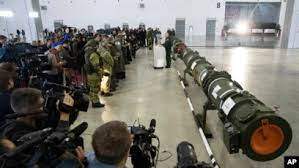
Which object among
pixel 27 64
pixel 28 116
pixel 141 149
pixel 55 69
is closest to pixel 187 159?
pixel 141 149

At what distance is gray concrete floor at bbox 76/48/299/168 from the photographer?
12.8 ft

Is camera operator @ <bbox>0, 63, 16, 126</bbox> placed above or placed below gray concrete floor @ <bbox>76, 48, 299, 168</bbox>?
above

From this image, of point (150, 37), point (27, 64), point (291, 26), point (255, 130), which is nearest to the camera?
point (255, 130)

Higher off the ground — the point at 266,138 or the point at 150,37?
the point at 150,37

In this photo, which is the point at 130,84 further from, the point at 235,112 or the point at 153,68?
the point at 235,112

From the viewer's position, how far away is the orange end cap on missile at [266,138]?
9.07 ft

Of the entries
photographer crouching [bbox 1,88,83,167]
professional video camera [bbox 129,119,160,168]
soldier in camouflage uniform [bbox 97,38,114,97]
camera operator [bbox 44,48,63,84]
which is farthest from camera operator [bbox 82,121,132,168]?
soldier in camouflage uniform [bbox 97,38,114,97]

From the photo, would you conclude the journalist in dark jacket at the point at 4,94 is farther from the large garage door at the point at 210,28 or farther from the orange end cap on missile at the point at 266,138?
the large garage door at the point at 210,28

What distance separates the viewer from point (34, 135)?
4.41 feet

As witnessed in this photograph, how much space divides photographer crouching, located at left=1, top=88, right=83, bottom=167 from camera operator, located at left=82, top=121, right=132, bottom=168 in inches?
4.9

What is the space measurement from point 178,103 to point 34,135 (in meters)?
4.74

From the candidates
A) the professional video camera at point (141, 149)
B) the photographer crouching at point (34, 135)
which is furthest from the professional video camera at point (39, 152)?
the professional video camera at point (141, 149)

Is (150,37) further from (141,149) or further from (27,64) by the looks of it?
(141,149)

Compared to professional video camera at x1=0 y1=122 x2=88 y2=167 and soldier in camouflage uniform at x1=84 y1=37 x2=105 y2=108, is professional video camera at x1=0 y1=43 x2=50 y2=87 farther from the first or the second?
professional video camera at x1=0 y1=122 x2=88 y2=167
